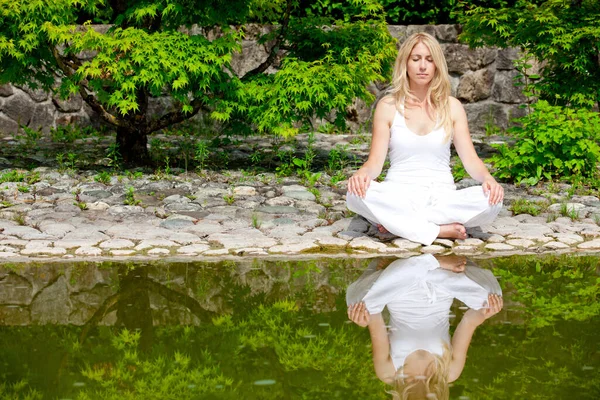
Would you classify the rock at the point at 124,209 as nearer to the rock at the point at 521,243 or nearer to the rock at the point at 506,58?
the rock at the point at 521,243

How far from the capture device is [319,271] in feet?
15.7

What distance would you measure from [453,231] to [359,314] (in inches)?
63.9

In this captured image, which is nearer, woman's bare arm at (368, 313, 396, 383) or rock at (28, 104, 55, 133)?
woman's bare arm at (368, 313, 396, 383)

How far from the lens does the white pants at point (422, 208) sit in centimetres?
534

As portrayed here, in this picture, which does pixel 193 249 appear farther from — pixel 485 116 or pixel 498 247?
pixel 485 116

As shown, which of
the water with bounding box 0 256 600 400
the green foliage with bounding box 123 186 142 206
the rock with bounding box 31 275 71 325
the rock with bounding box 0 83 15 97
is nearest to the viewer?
the water with bounding box 0 256 600 400

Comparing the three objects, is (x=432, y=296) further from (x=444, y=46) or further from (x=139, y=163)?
(x=444, y=46)

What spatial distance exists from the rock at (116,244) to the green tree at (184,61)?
6.09ft

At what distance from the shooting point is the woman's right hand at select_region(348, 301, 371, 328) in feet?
12.5

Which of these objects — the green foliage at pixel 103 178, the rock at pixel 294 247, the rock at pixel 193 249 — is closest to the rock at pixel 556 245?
the rock at pixel 294 247

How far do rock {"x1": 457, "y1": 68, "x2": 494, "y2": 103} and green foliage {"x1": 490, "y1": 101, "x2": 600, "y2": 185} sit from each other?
307 cm

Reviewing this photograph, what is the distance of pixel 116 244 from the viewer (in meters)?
5.30

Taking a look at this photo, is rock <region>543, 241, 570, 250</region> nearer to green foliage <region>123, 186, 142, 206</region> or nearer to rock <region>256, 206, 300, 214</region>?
rock <region>256, 206, 300, 214</region>

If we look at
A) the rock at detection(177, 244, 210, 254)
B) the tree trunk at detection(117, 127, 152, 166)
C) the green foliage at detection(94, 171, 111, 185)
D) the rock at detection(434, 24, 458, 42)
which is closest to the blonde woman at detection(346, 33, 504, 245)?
the rock at detection(177, 244, 210, 254)
